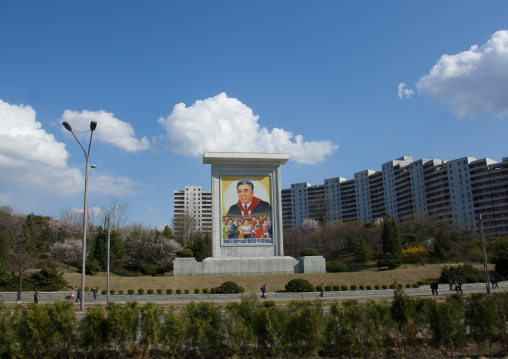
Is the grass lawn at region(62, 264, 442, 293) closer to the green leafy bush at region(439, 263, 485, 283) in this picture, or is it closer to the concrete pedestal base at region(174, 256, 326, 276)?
the concrete pedestal base at region(174, 256, 326, 276)

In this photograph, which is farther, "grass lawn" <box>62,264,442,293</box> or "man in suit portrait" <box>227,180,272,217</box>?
"man in suit portrait" <box>227,180,272,217</box>

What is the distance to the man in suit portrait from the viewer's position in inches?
1677

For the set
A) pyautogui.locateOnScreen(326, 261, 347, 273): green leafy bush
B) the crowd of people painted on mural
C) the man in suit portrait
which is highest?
the man in suit portrait

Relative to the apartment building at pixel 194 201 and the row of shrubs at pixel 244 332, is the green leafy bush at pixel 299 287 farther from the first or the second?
the apartment building at pixel 194 201

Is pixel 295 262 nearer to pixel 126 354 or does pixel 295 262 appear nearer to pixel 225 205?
Result: pixel 225 205

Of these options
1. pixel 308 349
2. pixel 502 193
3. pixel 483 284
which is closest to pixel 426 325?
Result: pixel 308 349

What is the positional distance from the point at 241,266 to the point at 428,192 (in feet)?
209

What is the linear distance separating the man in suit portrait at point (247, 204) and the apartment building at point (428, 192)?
44673mm

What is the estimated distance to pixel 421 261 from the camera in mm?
46750

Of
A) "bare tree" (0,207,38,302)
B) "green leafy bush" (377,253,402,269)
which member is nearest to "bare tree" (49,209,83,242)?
"bare tree" (0,207,38,302)

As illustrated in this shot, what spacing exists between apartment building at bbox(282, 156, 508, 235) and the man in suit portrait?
1759 inches

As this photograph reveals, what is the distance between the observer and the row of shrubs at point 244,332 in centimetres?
902

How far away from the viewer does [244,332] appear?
8992 mm

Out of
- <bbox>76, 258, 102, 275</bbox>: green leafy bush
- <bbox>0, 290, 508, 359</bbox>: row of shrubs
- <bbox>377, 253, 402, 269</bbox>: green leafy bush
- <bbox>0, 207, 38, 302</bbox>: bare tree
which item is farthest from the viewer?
<bbox>76, 258, 102, 275</bbox>: green leafy bush
